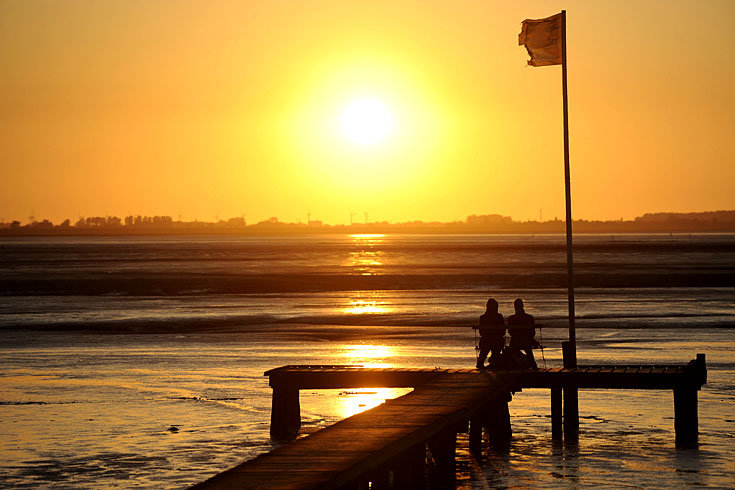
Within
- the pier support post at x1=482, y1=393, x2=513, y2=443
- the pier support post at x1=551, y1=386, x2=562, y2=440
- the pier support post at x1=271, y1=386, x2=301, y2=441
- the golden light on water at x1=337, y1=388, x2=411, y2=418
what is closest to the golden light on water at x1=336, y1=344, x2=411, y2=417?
the golden light on water at x1=337, y1=388, x2=411, y2=418

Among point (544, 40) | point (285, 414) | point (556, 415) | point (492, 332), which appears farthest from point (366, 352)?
point (556, 415)

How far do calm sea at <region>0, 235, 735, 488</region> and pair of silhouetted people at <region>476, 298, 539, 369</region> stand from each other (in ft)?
4.20

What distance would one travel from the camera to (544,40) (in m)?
25.1

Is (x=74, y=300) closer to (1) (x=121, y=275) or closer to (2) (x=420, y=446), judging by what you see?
(1) (x=121, y=275)

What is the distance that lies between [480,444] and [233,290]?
52380 mm

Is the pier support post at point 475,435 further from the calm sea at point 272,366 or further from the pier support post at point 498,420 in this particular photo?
the pier support post at point 498,420

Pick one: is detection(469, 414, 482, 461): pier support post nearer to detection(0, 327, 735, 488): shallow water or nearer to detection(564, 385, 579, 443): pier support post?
detection(0, 327, 735, 488): shallow water

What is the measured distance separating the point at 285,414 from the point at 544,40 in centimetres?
1034

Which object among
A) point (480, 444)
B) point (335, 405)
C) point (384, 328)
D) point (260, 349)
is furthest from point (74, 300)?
point (480, 444)

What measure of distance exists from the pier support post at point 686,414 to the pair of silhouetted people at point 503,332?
2.76 metres

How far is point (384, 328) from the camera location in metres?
41.5

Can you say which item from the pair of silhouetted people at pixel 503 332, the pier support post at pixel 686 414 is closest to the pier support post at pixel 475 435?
the pair of silhouetted people at pixel 503 332

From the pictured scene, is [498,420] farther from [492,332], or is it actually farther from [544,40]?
[544,40]

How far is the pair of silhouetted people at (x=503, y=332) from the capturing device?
21.0m
